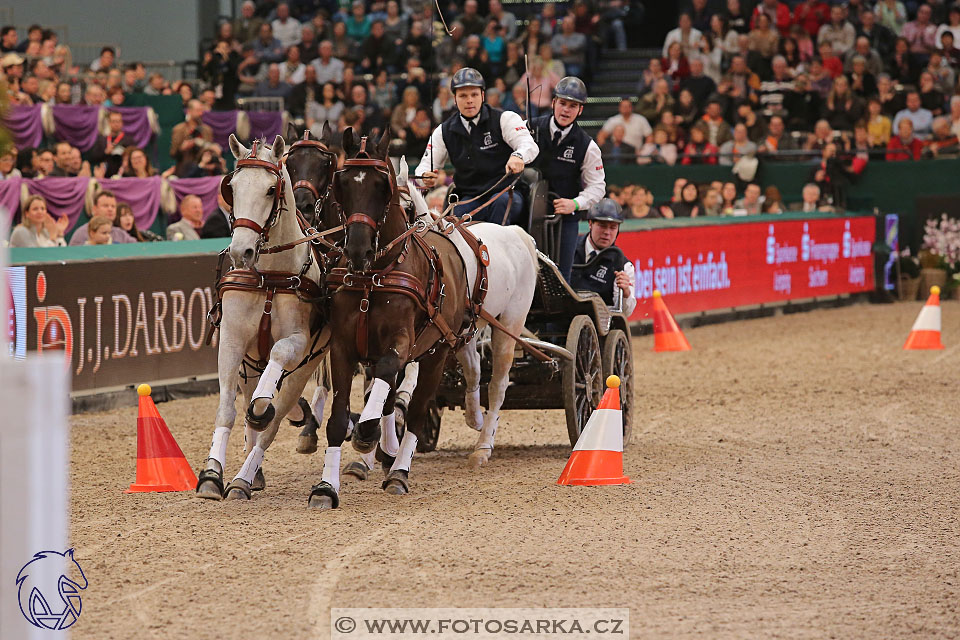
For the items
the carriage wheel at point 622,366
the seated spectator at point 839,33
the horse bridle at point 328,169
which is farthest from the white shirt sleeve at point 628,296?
the seated spectator at point 839,33

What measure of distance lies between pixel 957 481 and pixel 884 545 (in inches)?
76.0

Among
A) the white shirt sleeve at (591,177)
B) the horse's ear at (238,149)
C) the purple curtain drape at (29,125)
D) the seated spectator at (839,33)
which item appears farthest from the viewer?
the seated spectator at (839,33)

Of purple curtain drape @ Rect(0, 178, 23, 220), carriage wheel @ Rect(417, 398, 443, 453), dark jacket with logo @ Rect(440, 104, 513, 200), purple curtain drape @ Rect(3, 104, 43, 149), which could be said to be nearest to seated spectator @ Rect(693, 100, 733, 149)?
purple curtain drape @ Rect(3, 104, 43, 149)

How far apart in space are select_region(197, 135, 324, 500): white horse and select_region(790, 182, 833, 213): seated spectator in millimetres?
14793

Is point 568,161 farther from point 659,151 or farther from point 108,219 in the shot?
point 659,151

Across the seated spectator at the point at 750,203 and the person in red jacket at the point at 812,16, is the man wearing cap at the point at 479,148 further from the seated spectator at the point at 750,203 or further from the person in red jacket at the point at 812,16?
the person in red jacket at the point at 812,16

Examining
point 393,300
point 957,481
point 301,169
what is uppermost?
point 301,169

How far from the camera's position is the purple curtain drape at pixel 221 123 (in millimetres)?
19406

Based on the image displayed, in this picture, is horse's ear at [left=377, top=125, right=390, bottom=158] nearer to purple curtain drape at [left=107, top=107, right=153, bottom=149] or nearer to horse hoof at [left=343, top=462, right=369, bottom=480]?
horse hoof at [left=343, top=462, right=369, bottom=480]

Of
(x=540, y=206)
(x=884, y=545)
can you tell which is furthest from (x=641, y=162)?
(x=884, y=545)

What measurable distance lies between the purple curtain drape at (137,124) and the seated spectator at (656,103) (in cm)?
898

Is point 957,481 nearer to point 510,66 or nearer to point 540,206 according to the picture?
point 540,206

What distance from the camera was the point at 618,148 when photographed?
2166 cm

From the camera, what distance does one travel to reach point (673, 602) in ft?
16.6
